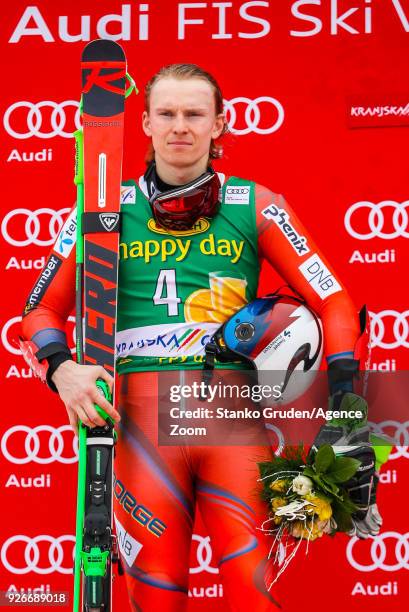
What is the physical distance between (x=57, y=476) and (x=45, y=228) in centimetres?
96

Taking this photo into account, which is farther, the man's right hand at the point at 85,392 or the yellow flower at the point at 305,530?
the man's right hand at the point at 85,392

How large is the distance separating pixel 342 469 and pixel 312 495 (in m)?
0.10

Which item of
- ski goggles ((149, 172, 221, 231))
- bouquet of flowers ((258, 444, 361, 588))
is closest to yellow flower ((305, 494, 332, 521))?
bouquet of flowers ((258, 444, 361, 588))

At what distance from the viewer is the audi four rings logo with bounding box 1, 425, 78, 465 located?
395 cm

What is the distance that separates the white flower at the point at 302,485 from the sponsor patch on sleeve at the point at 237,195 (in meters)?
0.80

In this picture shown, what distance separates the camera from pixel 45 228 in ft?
13.1

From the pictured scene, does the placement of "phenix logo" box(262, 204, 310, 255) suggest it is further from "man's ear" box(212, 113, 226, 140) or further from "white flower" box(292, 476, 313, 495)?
"white flower" box(292, 476, 313, 495)

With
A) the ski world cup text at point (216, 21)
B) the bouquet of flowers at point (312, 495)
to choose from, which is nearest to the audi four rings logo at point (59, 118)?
the ski world cup text at point (216, 21)

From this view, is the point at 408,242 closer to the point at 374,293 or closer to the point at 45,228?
the point at 374,293

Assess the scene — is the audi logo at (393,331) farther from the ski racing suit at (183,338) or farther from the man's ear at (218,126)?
the man's ear at (218,126)

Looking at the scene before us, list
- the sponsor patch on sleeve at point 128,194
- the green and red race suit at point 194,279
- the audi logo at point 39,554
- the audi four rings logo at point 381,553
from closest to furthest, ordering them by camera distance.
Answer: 1. the green and red race suit at point 194,279
2. the sponsor patch on sleeve at point 128,194
3. the audi four rings logo at point 381,553
4. the audi logo at point 39,554

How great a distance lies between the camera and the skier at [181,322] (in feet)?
8.79

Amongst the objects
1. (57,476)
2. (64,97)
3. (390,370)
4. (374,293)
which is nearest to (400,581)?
(390,370)

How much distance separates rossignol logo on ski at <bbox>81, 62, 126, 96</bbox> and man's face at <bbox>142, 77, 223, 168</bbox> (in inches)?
5.5
